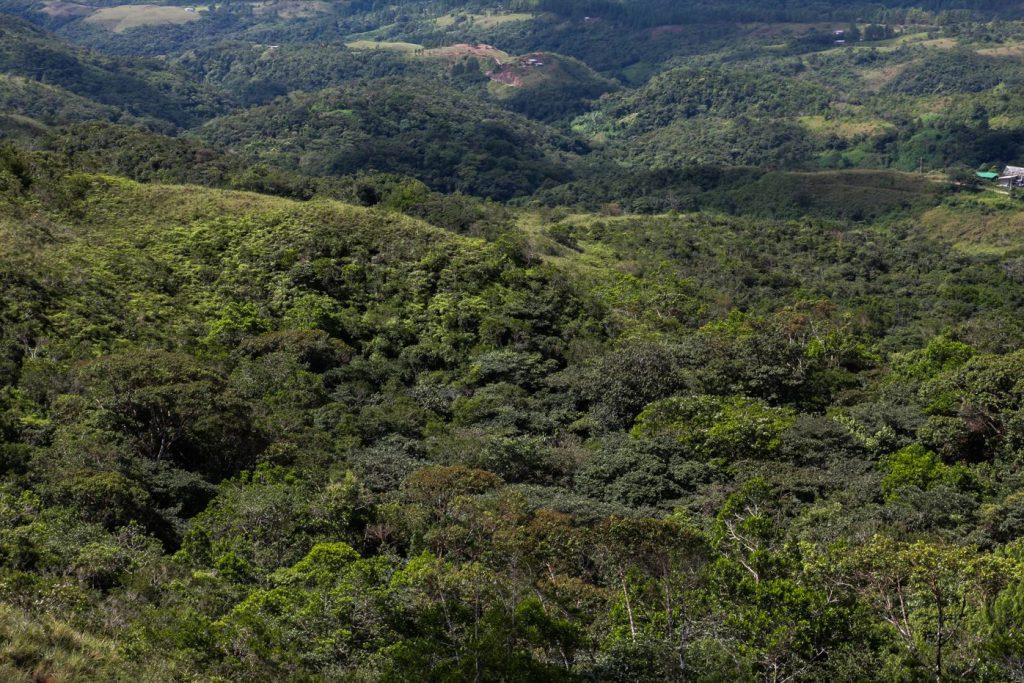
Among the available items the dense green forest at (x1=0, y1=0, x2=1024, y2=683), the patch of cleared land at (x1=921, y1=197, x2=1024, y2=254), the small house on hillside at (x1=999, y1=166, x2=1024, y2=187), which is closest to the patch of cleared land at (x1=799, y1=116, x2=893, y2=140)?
the small house on hillside at (x1=999, y1=166, x2=1024, y2=187)

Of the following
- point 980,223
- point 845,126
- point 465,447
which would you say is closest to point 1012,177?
point 980,223

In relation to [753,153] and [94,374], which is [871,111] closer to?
[753,153]

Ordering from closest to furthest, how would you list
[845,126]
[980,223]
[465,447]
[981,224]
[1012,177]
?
[465,447]
[981,224]
[980,223]
[1012,177]
[845,126]

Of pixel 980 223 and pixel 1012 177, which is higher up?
pixel 980 223

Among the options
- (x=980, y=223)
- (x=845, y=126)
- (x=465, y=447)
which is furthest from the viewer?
(x=845, y=126)

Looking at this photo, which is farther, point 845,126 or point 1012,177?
point 845,126

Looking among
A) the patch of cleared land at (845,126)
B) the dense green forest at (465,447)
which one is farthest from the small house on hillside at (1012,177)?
the dense green forest at (465,447)

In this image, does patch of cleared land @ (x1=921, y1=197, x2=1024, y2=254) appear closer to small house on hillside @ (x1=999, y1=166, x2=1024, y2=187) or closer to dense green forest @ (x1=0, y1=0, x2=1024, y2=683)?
small house on hillside @ (x1=999, y1=166, x2=1024, y2=187)

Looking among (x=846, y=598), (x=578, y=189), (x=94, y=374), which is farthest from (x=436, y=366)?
(x=578, y=189)

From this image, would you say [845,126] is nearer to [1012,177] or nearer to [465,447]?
[1012,177]

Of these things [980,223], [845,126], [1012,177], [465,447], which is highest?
[465,447]
